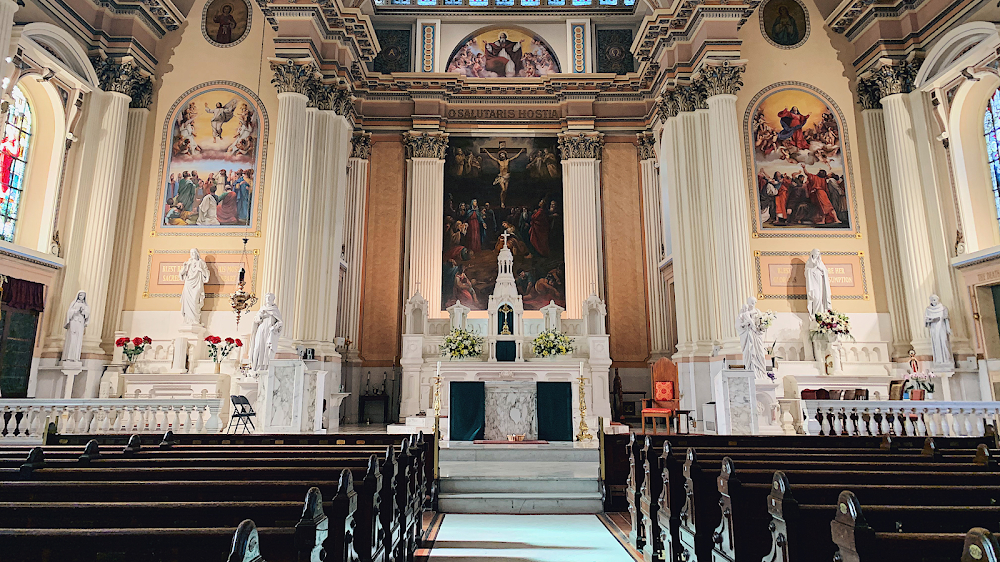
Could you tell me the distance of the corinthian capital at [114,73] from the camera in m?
12.9

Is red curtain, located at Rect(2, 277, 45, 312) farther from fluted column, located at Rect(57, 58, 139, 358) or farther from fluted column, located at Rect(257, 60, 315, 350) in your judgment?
fluted column, located at Rect(257, 60, 315, 350)

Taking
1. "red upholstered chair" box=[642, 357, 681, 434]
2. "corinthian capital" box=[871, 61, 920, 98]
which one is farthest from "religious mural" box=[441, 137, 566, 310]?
"corinthian capital" box=[871, 61, 920, 98]

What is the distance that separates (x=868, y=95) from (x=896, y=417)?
8.28 m

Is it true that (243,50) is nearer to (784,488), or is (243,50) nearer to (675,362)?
(675,362)

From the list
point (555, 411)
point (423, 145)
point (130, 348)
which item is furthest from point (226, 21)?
point (555, 411)

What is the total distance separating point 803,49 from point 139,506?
1546 cm

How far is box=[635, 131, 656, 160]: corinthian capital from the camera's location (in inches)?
656

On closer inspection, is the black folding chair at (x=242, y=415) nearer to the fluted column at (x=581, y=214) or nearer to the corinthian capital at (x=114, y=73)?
the corinthian capital at (x=114, y=73)

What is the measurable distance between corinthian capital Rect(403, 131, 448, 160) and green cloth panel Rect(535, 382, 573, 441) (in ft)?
25.3

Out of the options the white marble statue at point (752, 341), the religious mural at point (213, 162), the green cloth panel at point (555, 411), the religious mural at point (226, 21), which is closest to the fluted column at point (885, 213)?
the white marble statue at point (752, 341)

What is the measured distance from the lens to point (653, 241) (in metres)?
16.3

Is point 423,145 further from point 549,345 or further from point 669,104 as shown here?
point 549,345

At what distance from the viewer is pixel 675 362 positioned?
13992 mm

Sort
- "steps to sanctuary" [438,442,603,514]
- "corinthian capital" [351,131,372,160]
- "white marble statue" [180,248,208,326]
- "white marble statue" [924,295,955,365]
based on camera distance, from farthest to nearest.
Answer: "corinthian capital" [351,131,372,160]
"white marble statue" [180,248,208,326]
"white marble statue" [924,295,955,365]
"steps to sanctuary" [438,442,603,514]
